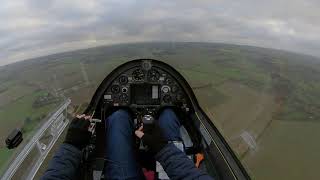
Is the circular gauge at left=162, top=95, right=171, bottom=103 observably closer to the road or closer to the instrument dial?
the instrument dial

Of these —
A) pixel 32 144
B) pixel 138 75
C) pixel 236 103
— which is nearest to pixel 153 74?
pixel 138 75

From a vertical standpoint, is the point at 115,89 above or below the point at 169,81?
below

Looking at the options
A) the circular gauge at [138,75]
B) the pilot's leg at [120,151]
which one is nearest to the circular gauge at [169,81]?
A: the circular gauge at [138,75]

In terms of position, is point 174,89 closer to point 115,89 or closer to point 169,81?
point 169,81

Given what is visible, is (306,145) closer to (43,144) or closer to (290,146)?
(290,146)

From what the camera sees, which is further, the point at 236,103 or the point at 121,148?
the point at 236,103

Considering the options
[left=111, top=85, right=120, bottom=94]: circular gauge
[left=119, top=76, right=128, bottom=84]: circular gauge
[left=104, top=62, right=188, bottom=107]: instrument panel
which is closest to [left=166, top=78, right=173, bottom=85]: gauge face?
[left=104, top=62, right=188, bottom=107]: instrument panel
